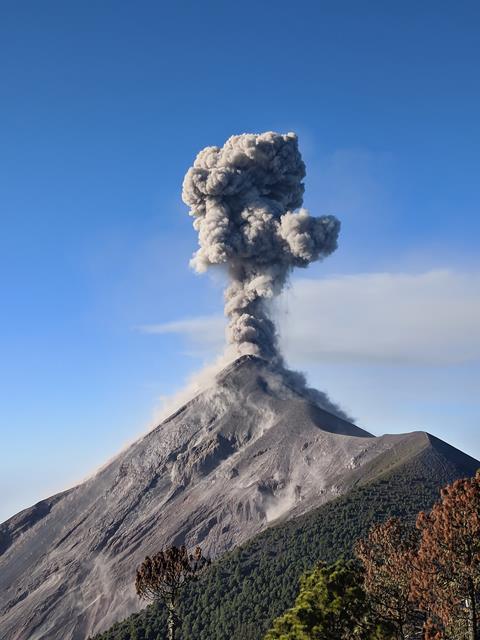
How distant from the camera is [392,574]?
23.8m

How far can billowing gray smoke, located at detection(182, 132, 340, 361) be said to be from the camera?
122375 millimetres

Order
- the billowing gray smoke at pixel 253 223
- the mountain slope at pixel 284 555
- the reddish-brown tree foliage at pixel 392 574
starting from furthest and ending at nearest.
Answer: the billowing gray smoke at pixel 253 223 → the mountain slope at pixel 284 555 → the reddish-brown tree foliage at pixel 392 574

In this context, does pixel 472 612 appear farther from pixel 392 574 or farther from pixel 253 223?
pixel 253 223

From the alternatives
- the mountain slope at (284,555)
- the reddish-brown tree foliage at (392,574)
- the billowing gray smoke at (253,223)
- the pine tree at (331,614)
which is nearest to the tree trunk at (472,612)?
the reddish-brown tree foliage at (392,574)

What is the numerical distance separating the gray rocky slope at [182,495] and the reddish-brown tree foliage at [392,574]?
216 ft

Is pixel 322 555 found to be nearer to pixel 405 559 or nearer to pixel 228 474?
pixel 228 474

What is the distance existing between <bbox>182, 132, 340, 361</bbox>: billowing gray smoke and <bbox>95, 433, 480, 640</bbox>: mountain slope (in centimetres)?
3959

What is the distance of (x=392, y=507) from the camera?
8050 centimetres

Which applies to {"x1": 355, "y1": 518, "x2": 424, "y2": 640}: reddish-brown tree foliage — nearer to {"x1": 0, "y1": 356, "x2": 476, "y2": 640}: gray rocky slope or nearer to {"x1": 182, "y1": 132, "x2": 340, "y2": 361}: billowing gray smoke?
{"x1": 0, "y1": 356, "x2": 476, "y2": 640}: gray rocky slope

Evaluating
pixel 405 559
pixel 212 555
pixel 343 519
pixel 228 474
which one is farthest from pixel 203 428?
pixel 405 559

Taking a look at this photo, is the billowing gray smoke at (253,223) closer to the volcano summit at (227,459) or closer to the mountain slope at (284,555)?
the volcano summit at (227,459)

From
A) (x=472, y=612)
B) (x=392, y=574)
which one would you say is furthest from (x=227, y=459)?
A: (x=472, y=612)

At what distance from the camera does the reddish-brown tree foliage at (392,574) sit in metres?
23.3

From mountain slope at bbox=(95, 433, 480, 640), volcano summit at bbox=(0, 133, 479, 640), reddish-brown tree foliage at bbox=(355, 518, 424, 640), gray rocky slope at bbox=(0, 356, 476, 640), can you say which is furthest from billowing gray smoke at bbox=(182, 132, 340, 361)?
reddish-brown tree foliage at bbox=(355, 518, 424, 640)
